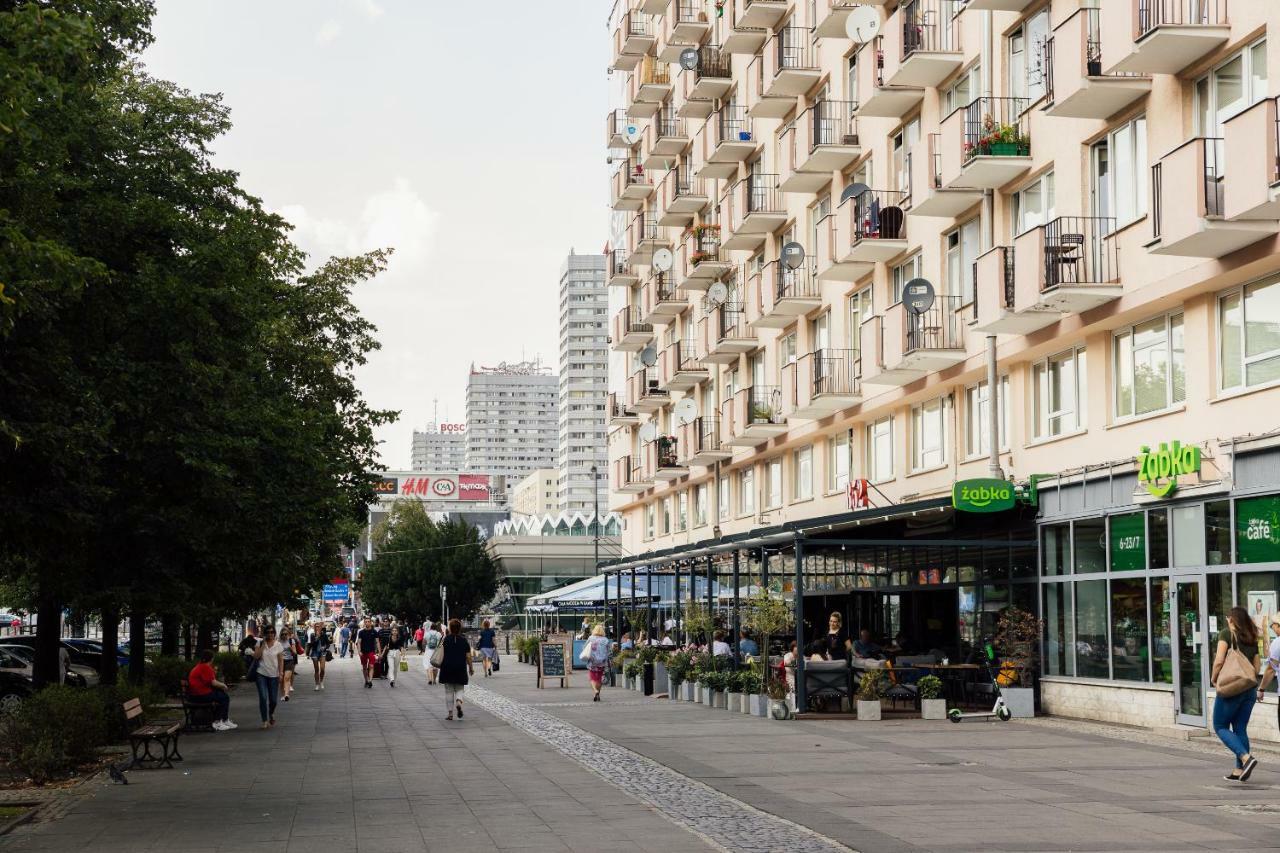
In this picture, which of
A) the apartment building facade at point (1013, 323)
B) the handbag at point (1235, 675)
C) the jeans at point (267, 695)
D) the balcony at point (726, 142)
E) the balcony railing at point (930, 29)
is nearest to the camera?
the handbag at point (1235, 675)

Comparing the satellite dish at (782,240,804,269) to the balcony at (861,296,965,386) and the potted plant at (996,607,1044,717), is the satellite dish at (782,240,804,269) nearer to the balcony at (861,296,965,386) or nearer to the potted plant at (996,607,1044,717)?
the balcony at (861,296,965,386)

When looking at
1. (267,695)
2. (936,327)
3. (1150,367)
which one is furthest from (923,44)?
(267,695)

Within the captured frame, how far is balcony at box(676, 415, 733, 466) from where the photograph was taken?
1861 inches

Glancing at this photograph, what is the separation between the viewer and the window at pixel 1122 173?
2327cm

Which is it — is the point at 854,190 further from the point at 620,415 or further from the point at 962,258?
the point at 620,415

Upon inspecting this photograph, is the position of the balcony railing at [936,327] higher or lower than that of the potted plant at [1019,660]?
higher

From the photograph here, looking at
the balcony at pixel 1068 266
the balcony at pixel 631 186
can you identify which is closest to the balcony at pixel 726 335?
the balcony at pixel 631 186

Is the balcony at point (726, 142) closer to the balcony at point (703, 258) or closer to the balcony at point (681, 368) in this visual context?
the balcony at point (703, 258)

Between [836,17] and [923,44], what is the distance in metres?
4.91

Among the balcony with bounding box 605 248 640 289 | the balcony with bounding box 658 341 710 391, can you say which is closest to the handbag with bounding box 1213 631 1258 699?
the balcony with bounding box 658 341 710 391

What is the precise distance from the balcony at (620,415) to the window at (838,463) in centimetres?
2215

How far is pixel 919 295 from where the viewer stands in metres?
30.0

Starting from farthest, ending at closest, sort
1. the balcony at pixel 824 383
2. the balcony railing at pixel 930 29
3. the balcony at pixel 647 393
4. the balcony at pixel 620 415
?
the balcony at pixel 620 415, the balcony at pixel 647 393, the balcony at pixel 824 383, the balcony railing at pixel 930 29

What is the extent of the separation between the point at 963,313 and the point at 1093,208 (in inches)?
205
